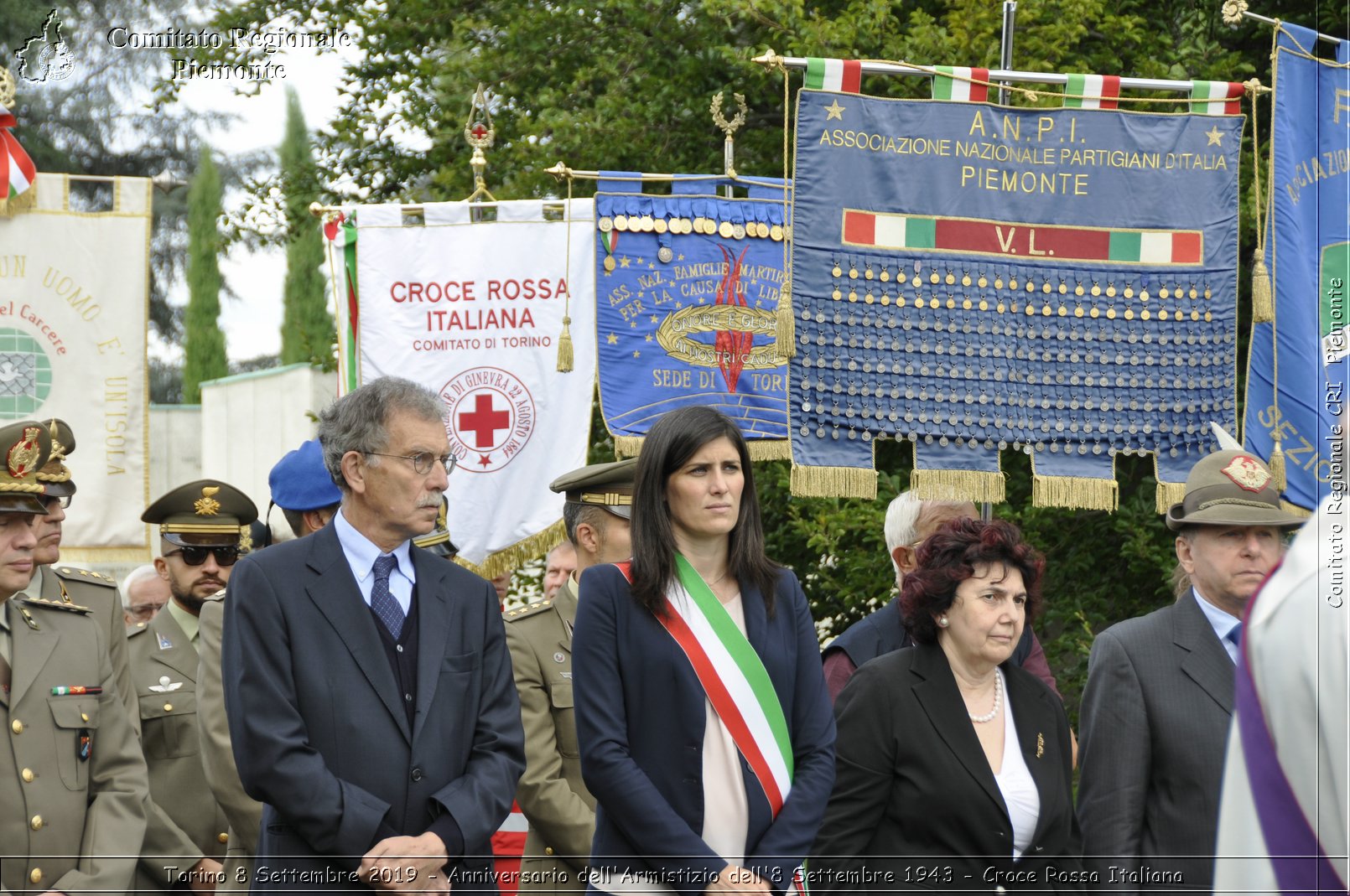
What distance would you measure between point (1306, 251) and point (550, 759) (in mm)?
3900

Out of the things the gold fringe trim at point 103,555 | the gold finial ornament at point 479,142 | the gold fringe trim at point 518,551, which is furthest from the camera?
the gold finial ornament at point 479,142

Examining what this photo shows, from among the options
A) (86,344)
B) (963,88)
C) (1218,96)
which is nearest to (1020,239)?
(963,88)

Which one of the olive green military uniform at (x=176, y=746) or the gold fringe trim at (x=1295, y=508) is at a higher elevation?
the gold fringe trim at (x=1295, y=508)

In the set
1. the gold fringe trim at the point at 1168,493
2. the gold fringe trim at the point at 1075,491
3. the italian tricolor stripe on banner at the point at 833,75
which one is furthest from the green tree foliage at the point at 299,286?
the gold fringe trim at the point at 1168,493

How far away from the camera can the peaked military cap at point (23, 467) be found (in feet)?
14.4

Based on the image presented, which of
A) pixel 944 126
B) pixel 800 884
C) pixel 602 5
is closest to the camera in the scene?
pixel 800 884

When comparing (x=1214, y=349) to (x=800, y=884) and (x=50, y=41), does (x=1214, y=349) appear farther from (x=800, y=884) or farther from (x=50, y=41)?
(x=50, y=41)

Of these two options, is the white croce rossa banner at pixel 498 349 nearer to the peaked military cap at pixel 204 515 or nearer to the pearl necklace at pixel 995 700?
the peaked military cap at pixel 204 515

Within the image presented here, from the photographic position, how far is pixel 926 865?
3.97m

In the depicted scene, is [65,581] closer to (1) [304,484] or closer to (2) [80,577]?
(2) [80,577]

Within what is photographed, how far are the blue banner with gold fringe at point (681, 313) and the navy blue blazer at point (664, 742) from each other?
389 centimetres

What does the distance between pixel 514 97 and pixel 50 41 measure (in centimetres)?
554

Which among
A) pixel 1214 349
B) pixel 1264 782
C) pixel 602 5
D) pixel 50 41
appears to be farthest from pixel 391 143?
pixel 1264 782

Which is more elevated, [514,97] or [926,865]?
[514,97]
